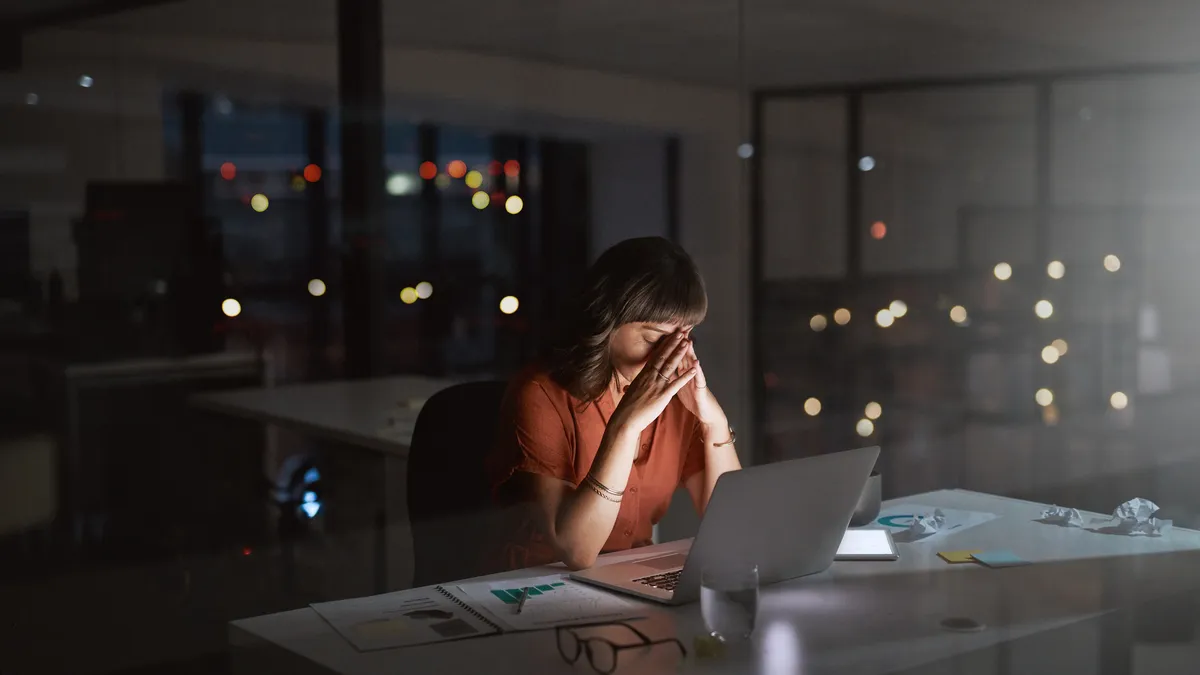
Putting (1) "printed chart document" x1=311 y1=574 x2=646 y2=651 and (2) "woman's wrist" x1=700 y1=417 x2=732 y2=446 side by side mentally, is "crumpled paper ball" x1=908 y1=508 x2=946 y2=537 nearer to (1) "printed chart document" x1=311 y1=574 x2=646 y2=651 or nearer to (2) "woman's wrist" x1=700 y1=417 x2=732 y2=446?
(2) "woman's wrist" x1=700 y1=417 x2=732 y2=446

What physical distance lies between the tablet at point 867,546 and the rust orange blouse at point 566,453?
35cm

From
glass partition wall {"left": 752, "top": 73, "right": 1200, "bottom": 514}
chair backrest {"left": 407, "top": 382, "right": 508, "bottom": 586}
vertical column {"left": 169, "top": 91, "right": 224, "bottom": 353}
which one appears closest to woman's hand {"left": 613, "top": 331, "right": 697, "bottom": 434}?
chair backrest {"left": 407, "top": 382, "right": 508, "bottom": 586}

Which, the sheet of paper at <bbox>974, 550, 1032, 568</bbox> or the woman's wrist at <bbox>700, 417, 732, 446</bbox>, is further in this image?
the woman's wrist at <bbox>700, 417, 732, 446</bbox>

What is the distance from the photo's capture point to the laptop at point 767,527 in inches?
58.0

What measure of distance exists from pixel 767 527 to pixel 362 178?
3.10m

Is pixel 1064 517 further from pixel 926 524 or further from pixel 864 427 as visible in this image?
pixel 864 427

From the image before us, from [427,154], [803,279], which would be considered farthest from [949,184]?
[427,154]

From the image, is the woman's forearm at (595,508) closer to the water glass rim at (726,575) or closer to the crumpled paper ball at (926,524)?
the water glass rim at (726,575)

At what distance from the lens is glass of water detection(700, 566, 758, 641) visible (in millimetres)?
1353

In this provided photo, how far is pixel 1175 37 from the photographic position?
4699 mm

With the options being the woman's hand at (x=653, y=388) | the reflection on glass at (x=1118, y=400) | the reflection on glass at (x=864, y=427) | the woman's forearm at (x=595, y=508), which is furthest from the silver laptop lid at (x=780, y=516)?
the reflection on glass at (x=864, y=427)

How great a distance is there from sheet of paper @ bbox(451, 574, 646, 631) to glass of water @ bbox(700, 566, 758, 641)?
15 centimetres

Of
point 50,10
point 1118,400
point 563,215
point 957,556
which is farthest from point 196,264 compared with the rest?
point 1118,400

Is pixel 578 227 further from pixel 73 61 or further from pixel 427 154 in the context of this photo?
pixel 73 61
